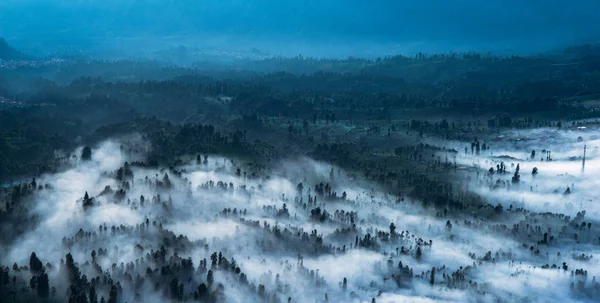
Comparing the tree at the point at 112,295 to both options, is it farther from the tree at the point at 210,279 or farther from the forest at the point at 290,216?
the tree at the point at 210,279

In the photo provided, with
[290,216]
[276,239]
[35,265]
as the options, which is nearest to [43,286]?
[35,265]

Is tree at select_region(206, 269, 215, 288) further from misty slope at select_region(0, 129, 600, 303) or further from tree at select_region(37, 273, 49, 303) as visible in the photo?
tree at select_region(37, 273, 49, 303)

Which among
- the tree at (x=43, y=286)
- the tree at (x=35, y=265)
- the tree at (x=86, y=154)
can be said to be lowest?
the tree at (x=43, y=286)

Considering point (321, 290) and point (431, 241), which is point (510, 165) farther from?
point (321, 290)

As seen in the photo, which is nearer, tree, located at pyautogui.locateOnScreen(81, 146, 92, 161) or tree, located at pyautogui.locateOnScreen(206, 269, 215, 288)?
tree, located at pyautogui.locateOnScreen(206, 269, 215, 288)

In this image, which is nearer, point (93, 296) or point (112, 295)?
point (93, 296)

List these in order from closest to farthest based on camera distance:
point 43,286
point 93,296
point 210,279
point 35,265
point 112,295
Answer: point 93,296, point 112,295, point 43,286, point 35,265, point 210,279

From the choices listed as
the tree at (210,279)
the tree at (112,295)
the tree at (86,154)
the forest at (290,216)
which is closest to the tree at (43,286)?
the forest at (290,216)

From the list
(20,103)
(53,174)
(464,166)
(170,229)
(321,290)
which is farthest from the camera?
(20,103)

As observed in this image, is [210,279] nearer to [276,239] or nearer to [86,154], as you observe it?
[276,239]

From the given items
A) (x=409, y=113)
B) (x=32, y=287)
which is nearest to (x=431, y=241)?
(x=32, y=287)

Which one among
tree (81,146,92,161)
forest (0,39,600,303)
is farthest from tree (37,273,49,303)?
tree (81,146,92,161)
